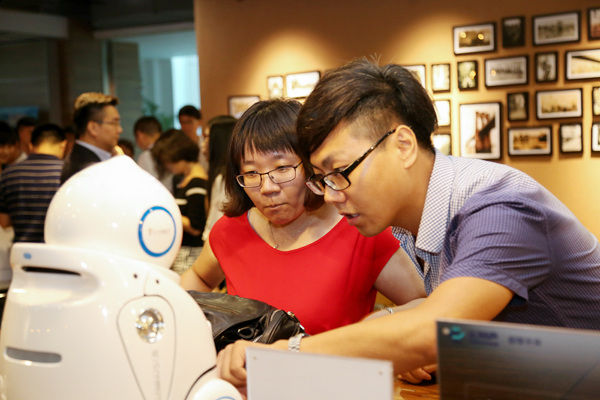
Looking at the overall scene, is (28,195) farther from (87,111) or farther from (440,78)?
(440,78)

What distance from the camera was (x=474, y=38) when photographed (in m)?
5.36

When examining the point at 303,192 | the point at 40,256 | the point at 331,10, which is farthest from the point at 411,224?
the point at 331,10

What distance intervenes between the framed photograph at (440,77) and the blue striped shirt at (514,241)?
4.33 meters

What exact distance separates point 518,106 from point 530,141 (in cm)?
31

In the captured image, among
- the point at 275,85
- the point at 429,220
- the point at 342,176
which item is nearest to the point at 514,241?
the point at 429,220

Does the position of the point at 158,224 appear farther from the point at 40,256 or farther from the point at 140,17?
the point at 140,17

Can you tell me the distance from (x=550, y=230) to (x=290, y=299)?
0.84 meters

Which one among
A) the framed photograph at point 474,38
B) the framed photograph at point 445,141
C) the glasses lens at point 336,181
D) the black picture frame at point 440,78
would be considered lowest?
the framed photograph at point 445,141

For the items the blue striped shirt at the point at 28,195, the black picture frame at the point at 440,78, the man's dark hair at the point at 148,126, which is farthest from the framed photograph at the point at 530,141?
the man's dark hair at the point at 148,126

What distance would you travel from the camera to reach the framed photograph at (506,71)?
17.0 feet

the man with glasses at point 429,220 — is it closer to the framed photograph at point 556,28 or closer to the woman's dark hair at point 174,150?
the woman's dark hair at point 174,150

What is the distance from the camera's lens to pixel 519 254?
107 cm

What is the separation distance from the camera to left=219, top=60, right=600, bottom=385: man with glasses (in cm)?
106

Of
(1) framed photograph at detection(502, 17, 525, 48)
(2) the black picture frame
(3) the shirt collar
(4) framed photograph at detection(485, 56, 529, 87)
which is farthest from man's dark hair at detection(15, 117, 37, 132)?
(1) framed photograph at detection(502, 17, 525, 48)
